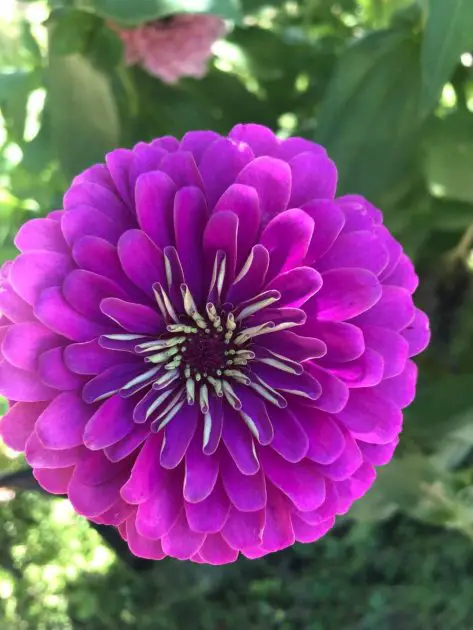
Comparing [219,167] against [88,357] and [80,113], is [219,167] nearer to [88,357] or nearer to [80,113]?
[88,357]

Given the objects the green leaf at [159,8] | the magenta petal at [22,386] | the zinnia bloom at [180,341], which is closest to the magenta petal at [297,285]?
the zinnia bloom at [180,341]

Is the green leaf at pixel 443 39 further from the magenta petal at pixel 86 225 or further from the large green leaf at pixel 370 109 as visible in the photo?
the magenta petal at pixel 86 225

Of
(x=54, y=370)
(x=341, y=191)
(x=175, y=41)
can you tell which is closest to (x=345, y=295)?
(x=54, y=370)

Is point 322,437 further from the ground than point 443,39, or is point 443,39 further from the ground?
point 443,39

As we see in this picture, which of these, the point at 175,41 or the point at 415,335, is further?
the point at 175,41

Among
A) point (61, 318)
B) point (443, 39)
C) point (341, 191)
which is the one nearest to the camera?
point (61, 318)

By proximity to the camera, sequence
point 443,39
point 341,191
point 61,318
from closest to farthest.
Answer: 1. point 61,318
2. point 443,39
3. point 341,191

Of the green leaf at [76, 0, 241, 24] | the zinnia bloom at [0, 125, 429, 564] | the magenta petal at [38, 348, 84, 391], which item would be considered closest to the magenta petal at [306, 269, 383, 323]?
the zinnia bloom at [0, 125, 429, 564]
